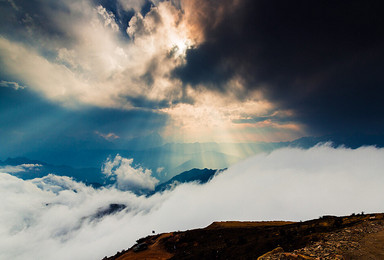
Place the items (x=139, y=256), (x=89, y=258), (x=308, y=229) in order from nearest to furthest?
(x=308, y=229) → (x=139, y=256) → (x=89, y=258)

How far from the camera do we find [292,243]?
21125 mm

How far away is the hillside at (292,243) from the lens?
11922mm

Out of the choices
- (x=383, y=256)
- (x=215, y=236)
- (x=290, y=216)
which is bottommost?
(x=383, y=256)

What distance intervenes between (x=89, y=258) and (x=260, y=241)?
249 meters

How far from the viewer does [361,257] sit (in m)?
11.0

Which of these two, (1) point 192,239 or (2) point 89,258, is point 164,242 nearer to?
(1) point 192,239

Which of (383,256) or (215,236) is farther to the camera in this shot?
(215,236)

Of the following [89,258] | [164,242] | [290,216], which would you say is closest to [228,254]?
[164,242]

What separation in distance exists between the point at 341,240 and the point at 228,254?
53.0ft

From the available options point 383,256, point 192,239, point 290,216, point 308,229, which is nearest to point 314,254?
point 383,256

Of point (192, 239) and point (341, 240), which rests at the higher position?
point (192, 239)

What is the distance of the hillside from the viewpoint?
11922 mm

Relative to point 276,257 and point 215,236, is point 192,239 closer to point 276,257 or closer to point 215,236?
point 215,236

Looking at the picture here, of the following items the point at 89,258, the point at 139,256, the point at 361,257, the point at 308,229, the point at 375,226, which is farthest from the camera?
the point at 89,258
